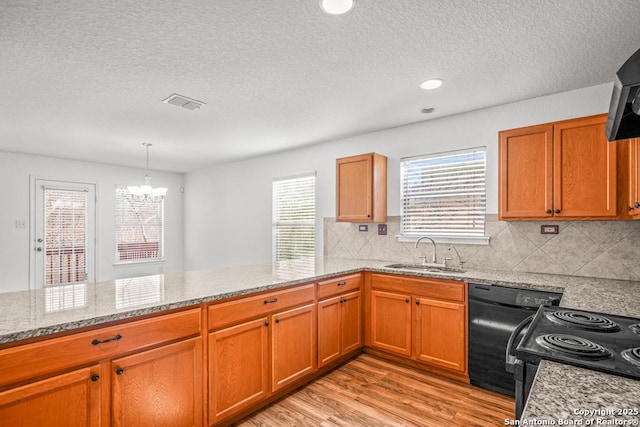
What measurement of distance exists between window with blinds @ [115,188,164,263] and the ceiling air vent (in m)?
3.83

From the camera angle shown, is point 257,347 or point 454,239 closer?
point 257,347

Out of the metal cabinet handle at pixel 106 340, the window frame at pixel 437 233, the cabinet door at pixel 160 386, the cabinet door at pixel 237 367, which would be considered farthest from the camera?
the window frame at pixel 437 233

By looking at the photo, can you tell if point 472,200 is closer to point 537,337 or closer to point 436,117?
point 436,117

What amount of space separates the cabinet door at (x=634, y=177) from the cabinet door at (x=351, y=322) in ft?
7.06

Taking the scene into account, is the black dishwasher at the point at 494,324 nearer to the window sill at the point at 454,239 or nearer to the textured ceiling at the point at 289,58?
the window sill at the point at 454,239

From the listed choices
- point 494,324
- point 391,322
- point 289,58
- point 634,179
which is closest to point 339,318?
point 391,322

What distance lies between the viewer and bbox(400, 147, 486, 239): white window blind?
3289 mm

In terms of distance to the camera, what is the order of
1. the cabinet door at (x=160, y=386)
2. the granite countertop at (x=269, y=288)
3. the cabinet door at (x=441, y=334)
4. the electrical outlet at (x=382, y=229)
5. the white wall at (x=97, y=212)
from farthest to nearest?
the white wall at (x=97, y=212), the electrical outlet at (x=382, y=229), the cabinet door at (x=441, y=334), the cabinet door at (x=160, y=386), the granite countertop at (x=269, y=288)

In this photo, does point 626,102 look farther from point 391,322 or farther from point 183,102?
point 183,102

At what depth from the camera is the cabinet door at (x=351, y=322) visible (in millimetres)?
3051

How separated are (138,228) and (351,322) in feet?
16.4

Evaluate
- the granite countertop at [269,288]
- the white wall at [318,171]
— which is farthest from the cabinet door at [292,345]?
the white wall at [318,171]

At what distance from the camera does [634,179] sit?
2188 mm

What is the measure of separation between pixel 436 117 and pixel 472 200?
0.94 meters
